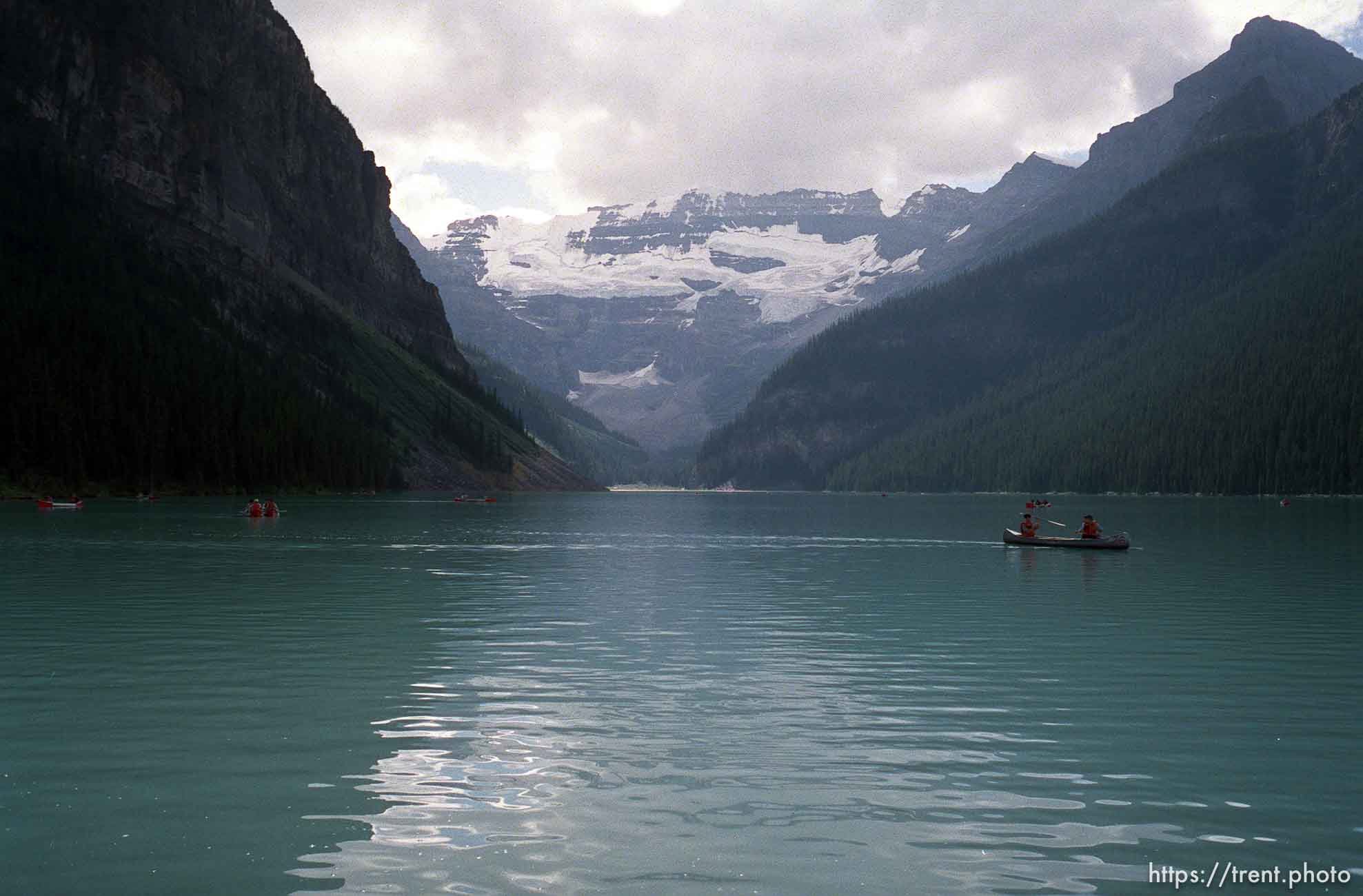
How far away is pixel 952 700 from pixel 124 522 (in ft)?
366

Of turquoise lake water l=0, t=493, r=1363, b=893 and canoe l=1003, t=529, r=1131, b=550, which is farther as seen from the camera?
canoe l=1003, t=529, r=1131, b=550

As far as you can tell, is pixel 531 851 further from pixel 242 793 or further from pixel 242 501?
pixel 242 501

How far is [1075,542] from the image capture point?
98562 millimetres

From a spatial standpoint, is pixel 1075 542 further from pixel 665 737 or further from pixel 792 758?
pixel 792 758

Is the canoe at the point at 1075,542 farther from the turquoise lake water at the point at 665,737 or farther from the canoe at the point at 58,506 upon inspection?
the canoe at the point at 58,506

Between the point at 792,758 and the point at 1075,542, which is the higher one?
the point at 1075,542

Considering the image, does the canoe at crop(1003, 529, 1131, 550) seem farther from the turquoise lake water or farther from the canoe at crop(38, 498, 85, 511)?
the canoe at crop(38, 498, 85, 511)

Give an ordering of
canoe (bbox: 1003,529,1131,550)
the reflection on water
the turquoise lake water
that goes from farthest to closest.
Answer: canoe (bbox: 1003,529,1131,550) < the turquoise lake water < the reflection on water

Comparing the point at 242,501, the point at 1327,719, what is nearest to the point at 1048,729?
the point at 1327,719

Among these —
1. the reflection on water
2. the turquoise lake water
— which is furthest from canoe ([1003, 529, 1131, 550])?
the reflection on water

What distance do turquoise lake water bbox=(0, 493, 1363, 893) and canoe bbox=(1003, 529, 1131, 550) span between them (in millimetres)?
30169

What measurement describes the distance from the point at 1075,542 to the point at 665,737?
77.5 m

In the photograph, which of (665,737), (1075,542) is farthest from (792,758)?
(1075,542)

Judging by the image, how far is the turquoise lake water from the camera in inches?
741
